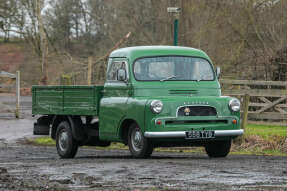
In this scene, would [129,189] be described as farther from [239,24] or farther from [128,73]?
[239,24]

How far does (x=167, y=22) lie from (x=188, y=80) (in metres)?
20.4

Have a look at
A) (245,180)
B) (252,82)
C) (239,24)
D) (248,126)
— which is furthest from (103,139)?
(239,24)

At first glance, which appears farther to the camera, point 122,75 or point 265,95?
point 265,95

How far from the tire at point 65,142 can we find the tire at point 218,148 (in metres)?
2.82

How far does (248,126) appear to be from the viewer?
805 inches

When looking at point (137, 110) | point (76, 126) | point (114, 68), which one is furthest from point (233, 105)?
point (76, 126)

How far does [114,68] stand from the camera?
14539 millimetres

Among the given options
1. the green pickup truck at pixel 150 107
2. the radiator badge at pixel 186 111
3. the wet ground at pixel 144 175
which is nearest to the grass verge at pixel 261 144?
the green pickup truck at pixel 150 107

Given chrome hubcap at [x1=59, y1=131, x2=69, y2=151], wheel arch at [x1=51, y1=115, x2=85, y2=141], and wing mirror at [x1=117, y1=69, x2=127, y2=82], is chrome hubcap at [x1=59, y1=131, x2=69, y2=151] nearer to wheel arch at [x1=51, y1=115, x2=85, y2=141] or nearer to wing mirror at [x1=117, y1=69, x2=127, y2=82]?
wheel arch at [x1=51, y1=115, x2=85, y2=141]

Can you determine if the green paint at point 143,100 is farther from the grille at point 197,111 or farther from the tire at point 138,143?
the tire at point 138,143

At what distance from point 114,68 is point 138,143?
206 centimetres

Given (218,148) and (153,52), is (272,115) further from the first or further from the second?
(153,52)

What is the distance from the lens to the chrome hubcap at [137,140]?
13.0 metres

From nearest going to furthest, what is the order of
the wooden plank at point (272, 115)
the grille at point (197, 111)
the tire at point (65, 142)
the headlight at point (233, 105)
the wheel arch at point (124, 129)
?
the grille at point (197, 111) < the headlight at point (233, 105) < the wheel arch at point (124, 129) < the tire at point (65, 142) < the wooden plank at point (272, 115)
